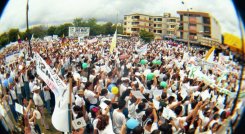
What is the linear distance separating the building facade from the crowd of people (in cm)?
18

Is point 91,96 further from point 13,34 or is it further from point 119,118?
point 13,34

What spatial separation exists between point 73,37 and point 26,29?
617 mm

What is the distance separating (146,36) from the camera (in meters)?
4.13

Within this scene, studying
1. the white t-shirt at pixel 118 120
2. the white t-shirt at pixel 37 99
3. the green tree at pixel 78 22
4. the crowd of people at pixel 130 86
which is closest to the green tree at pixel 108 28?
the crowd of people at pixel 130 86

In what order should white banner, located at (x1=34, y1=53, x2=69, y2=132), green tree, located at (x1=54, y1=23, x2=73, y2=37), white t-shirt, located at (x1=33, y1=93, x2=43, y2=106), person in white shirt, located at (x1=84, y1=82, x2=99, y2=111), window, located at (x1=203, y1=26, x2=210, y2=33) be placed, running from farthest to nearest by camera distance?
white t-shirt, located at (x1=33, y1=93, x2=43, y2=106), person in white shirt, located at (x1=84, y1=82, x2=99, y2=111), green tree, located at (x1=54, y1=23, x2=73, y2=37), white banner, located at (x1=34, y1=53, x2=69, y2=132), window, located at (x1=203, y1=26, x2=210, y2=33)

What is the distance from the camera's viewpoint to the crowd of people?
3.99 meters

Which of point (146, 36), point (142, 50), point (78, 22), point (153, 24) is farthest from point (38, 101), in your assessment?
point (153, 24)

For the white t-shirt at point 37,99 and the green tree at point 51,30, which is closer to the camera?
the green tree at point 51,30

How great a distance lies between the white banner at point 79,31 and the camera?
4051mm

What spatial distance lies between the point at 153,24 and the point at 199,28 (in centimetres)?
55

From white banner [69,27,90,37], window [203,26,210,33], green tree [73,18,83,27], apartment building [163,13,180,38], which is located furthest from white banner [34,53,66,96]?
window [203,26,210,33]

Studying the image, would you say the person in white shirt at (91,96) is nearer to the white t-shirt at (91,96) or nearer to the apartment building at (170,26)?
the white t-shirt at (91,96)

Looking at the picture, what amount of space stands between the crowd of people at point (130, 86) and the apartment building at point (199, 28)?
0.22 m

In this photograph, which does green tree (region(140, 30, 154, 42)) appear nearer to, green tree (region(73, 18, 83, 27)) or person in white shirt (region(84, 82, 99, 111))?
green tree (region(73, 18, 83, 27))
